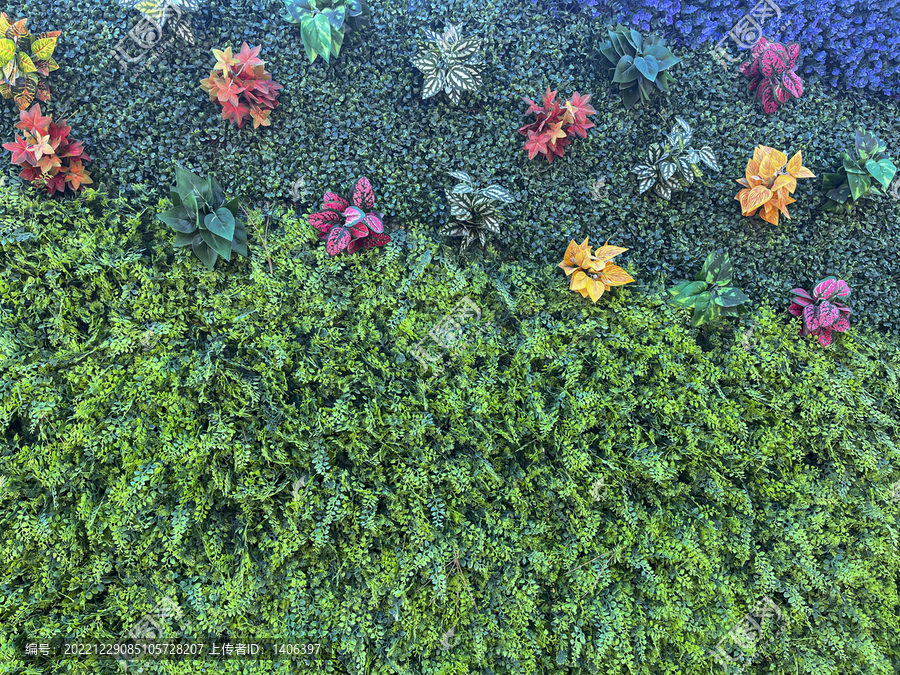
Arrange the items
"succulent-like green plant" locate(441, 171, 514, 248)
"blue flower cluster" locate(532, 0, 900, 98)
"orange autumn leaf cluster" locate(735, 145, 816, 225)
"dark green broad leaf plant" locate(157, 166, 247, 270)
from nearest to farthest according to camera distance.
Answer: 1. "dark green broad leaf plant" locate(157, 166, 247, 270)
2. "succulent-like green plant" locate(441, 171, 514, 248)
3. "orange autumn leaf cluster" locate(735, 145, 816, 225)
4. "blue flower cluster" locate(532, 0, 900, 98)

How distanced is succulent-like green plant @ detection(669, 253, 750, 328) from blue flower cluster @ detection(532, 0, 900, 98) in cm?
132

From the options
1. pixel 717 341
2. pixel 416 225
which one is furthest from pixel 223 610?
pixel 717 341

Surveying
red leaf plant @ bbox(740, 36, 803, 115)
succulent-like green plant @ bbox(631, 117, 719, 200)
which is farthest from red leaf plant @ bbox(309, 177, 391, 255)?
red leaf plant @ bbox(740, 36, 803, 115)

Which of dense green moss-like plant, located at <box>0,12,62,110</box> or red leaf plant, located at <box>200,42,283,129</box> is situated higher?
red leaf plant, located at <box>200,42,283,129</box>

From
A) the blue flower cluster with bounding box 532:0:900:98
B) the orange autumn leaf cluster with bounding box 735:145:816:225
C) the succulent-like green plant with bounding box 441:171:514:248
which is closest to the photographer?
the succulent-like green plant with bounding box 441:171:514:248

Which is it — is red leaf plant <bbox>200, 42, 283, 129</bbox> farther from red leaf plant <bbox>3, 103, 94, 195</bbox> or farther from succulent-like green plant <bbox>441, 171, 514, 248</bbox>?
succulent-like green plant <bbox>441, 171, 514, 248</bbox>

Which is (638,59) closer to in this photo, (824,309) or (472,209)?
(472,209)

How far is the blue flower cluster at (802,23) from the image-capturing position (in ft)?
9.71

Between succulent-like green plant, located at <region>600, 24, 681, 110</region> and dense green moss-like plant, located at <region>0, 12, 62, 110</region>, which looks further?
succulent-like green plant, located at <region>600, 24, 681, 110</region>

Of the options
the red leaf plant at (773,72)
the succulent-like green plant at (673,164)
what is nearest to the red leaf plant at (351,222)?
the succulent-like green plant at (673,164)

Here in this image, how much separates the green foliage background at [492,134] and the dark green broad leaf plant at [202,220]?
10.4 inches

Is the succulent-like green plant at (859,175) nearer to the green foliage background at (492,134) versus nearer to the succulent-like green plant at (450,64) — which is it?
the green foliage background at (492,134)

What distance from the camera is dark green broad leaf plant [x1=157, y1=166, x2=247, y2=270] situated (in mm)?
2488

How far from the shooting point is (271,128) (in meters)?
2.82
